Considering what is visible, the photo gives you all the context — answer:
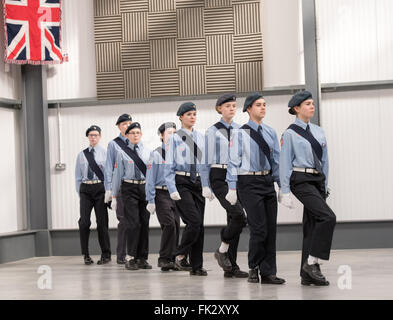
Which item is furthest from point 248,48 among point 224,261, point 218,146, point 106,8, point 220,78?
point 224,261

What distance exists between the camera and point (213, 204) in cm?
1192

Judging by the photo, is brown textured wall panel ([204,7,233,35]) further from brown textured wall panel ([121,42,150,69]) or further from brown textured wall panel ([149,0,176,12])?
brown textured wall panel ([121,42,150,69])

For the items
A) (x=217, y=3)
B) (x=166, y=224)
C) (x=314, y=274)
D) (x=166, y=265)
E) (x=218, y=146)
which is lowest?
(x=166, y=265)

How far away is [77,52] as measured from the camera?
12.4m

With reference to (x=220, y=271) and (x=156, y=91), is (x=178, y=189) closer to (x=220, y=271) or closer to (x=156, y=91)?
(x=220, y=271)

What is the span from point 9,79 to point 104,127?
166 cm

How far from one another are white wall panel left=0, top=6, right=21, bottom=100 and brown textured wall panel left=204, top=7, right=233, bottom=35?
3.11m

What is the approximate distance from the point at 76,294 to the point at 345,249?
5.54 meters

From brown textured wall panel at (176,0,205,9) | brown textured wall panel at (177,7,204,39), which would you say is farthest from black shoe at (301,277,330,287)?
brown textured wall panel at (176,0,205,9)

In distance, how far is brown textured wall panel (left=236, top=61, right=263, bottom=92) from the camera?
11781 mm

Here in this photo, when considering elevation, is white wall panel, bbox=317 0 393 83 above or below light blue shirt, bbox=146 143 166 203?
above

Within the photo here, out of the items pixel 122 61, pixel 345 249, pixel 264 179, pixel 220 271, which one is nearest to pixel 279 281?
pixel 264 179

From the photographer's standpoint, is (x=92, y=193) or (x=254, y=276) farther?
(x=92, y=193)

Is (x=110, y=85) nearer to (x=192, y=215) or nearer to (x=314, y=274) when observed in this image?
(x=192, y=215)
